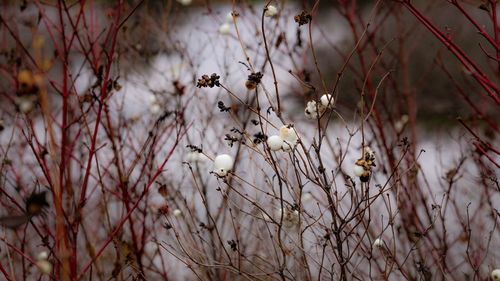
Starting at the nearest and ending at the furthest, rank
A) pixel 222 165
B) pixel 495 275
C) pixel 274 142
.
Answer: pixel 274 142, pixel 222 165, pixel 495 275

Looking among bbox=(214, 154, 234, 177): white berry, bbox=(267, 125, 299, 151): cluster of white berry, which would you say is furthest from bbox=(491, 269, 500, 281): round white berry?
bbox=(214, 154, 234, 177): white berry

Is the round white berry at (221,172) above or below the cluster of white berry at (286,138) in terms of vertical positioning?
below

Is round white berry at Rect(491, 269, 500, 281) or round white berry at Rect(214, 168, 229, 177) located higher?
round white berry at Rect(214, 168, 229, 177)

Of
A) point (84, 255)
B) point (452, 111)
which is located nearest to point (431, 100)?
point (452, 111)

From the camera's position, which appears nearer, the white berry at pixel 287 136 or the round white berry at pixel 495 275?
the white berry at pixel 287 136

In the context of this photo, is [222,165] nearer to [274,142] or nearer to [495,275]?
[274,142]

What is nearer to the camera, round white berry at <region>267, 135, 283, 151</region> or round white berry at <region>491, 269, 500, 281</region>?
round white berry at <region>267, 135, 283, 151</region>

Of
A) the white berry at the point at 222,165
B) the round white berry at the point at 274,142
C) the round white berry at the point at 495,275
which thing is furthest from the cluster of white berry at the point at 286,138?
the round white berry at the point at 495,275

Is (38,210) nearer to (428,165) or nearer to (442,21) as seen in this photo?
(428,165)

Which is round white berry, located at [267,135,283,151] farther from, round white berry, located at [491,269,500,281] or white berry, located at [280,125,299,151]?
round white berry, located at [491,269,500,281]

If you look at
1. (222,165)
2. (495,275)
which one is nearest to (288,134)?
(222,165)

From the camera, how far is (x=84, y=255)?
4.28m

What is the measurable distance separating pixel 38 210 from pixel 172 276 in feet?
9.86

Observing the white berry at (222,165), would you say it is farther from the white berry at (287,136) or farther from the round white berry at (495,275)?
the round white berry at (495,275)
